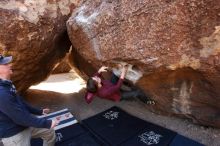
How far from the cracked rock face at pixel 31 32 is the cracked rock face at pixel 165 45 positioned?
48cm

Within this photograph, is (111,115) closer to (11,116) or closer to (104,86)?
(104,86)

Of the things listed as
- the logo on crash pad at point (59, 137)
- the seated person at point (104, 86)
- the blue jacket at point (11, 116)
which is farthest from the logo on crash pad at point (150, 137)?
the blue jacket at point (11, 116)

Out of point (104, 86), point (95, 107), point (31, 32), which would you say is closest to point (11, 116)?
point (104, 86)

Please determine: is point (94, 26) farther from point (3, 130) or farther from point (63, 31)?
point (3, 130)

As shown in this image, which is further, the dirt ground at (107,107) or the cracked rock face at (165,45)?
the dirt ground at (107,107)

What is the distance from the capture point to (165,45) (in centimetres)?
352

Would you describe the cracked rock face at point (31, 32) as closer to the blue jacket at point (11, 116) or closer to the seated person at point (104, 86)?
the seated person at point (104, 86)

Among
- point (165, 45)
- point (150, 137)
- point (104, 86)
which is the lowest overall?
point (150, 137)

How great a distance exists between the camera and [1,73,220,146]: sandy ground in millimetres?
4040

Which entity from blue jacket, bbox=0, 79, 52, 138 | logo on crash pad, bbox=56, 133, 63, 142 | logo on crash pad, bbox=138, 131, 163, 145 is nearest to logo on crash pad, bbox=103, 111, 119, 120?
logo on crash pad, bbox=138, 131, 163, 145

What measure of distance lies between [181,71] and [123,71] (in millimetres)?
775

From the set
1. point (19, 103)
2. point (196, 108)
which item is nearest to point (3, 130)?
point (19, 103)

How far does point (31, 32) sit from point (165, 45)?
2054 millimetres

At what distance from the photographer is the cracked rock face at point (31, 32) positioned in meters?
4.31
